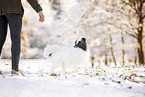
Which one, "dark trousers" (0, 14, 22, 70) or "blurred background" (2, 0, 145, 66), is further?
"blurred background" (2, 0, 145, 66)

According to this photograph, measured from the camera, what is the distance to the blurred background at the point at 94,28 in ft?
29.8

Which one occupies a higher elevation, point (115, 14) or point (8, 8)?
point (115, 14)

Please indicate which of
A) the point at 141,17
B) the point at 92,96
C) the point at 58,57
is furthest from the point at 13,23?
the point at 141,17

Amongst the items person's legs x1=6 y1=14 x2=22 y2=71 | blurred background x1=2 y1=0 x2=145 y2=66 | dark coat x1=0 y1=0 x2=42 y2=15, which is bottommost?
person's legs x1=6 y1=14 x2=22 y2=71

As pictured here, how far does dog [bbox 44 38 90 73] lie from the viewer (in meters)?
3.79

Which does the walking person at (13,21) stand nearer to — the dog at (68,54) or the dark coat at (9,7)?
the dark coat at (9,7)

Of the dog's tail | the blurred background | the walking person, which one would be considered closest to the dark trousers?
the walking person

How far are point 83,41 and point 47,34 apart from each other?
21.4m

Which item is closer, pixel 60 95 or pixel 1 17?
pixel 60 95

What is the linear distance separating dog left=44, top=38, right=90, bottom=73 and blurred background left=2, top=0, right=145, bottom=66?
3189 millimetres

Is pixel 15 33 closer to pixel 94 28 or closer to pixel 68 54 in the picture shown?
pixel 68 54

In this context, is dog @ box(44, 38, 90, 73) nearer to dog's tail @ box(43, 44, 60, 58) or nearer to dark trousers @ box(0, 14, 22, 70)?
dog's tail @ box(43, 44, 60, 58)

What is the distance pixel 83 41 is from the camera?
3986 mm

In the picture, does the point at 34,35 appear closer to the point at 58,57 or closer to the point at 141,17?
the point at 141,17
